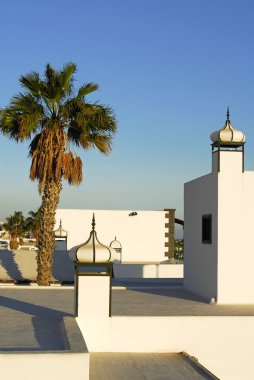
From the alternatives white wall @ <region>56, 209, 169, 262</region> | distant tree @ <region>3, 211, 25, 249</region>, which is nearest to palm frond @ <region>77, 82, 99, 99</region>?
white wall @ <region>56, 209, 169, 262</region>

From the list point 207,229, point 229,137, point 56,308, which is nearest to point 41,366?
point 56,308

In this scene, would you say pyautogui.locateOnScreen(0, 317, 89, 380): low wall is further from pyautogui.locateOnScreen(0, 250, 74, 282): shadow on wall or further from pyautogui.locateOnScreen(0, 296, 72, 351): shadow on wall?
pyautogui.locateOnScreen(0, 250, 74, 282): shadow on wall

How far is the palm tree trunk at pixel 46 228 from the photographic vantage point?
2039 centimetres

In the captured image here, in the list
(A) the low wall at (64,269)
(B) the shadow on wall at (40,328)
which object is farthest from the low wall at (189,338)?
(A) the low wall at (64,269)

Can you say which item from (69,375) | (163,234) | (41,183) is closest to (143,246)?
(163,234)

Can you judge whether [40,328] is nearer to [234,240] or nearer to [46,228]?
[234,240]

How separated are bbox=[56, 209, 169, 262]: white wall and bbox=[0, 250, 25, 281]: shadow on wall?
6.73m

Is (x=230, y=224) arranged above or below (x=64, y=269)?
above

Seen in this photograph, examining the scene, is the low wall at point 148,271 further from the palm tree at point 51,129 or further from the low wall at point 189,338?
the low wall at point 189,338

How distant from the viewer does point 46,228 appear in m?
20.5

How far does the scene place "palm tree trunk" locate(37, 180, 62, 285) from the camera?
2039 cm

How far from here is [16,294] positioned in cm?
1691

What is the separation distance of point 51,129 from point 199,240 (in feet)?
21.9

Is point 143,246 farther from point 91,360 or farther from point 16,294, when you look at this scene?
point 91,360
